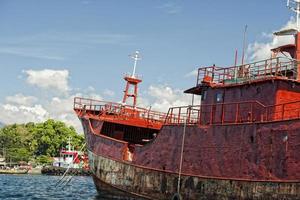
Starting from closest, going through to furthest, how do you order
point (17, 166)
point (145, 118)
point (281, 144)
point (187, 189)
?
point (281, 144) → point (187, 189) → point (145, 118) → point (17, 166)

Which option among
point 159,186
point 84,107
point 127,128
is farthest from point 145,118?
point 159,186

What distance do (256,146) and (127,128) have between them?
14973 mm

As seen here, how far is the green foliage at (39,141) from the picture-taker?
96250mm

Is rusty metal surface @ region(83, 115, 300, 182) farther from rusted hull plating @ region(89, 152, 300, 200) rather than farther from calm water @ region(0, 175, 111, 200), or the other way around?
calm water @ region(0, 175, 111, 200)

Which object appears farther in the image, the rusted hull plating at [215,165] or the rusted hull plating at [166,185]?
the rusted hull plating at [166,185]

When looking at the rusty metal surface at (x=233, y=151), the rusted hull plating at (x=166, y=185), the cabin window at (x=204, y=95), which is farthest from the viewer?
the cabin window at (x=204, y=95)

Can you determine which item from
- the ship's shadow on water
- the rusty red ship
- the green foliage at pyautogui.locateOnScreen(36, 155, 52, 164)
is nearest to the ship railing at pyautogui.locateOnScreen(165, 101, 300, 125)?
the rusty red ship

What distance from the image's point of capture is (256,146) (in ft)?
65.5

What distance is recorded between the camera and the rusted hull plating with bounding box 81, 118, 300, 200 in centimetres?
1869

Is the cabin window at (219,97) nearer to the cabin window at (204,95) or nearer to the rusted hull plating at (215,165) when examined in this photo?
the cabin window at (204,95)

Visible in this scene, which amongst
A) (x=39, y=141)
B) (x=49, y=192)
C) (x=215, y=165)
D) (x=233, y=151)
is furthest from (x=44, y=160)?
(x=233, y=151)

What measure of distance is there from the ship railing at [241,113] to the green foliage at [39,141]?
73533mm

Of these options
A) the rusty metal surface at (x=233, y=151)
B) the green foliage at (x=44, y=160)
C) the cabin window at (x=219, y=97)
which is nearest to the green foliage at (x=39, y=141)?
the green foliage at (x=44, y=160)

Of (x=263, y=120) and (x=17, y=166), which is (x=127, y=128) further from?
(x=17, y=166)
